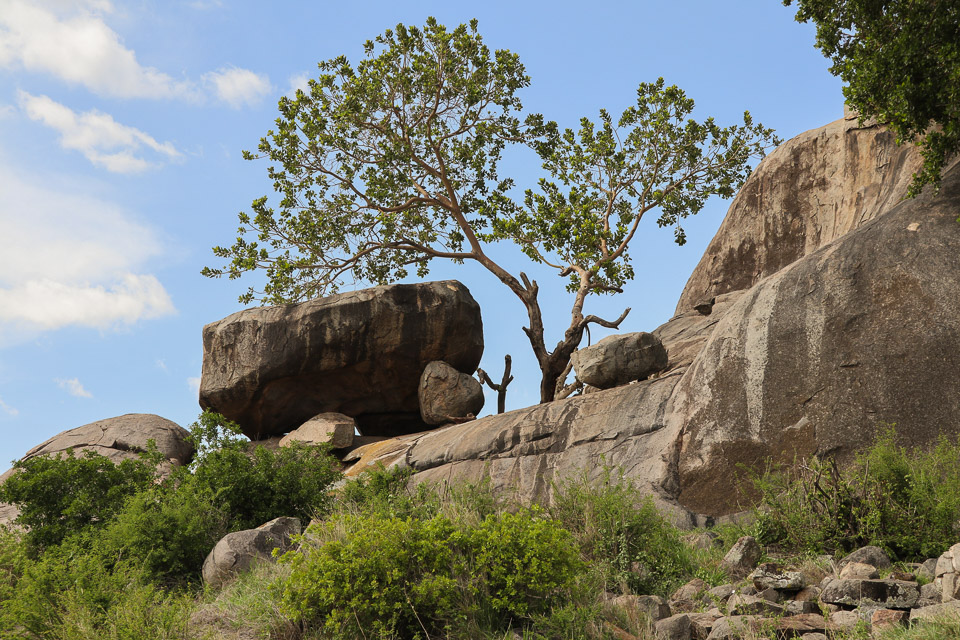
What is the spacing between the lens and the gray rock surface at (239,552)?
958 cm

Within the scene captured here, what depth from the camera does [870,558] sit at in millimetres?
7711

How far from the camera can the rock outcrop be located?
408 inches

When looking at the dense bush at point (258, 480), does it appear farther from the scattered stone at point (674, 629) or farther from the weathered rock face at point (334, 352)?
the weathered rock face at point (334, 352)

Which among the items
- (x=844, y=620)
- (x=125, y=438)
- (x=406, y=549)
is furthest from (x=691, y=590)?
(x=125, y=438)

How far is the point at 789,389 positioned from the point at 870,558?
3574mm

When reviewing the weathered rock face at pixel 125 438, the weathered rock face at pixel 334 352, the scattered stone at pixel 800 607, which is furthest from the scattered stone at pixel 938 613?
the weathered rock face at pixel 125 438

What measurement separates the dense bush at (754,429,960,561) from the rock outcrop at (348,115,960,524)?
126 centimetres

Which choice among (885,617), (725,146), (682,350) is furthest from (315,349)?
(885,617)

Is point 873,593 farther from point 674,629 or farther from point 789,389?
point 789,389

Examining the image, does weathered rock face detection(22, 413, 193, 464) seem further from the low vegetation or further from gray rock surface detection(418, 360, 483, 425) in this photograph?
A: the low vegetation

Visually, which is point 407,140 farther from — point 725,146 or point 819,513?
point 819,513

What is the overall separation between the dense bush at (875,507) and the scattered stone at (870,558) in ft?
1.35

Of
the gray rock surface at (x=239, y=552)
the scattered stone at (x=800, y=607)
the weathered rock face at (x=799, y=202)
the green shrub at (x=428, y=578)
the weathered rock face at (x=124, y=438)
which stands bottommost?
the scattered stone at (x=800, y=607)

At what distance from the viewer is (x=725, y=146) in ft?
73.9
